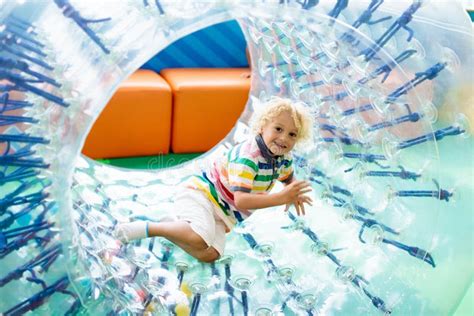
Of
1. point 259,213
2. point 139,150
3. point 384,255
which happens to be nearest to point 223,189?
point 259,213

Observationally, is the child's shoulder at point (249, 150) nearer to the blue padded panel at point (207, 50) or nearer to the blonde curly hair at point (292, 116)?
the blonde curly hair at point (292, 116)

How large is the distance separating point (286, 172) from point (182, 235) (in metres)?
0.31

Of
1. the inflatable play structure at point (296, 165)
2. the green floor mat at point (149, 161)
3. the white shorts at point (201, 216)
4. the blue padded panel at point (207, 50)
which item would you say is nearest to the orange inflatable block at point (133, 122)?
the green floor mat at point (149, 161)

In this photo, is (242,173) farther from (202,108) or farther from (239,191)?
(202,108)

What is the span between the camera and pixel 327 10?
1.30 m

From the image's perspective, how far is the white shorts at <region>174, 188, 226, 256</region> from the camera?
154cm

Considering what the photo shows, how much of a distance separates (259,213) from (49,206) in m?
0.82

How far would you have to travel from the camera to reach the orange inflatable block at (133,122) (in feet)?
7.93

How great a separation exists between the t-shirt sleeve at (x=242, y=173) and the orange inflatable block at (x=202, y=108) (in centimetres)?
105

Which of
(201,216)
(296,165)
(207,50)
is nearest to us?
(201,216)

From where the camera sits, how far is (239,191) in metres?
1.49

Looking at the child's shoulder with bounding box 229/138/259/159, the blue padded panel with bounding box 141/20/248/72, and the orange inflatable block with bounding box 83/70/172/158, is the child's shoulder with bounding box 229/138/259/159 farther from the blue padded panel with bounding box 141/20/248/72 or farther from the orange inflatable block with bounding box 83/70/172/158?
the blue padded panel with bounding box 141/20/248/72

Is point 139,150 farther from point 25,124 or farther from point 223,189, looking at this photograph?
point 25,124

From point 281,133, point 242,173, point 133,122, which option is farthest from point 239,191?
point 133,122
